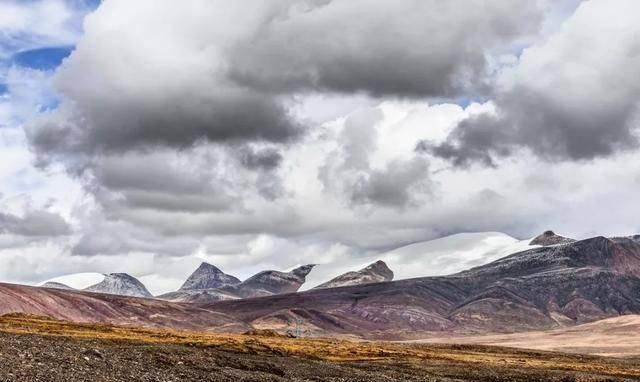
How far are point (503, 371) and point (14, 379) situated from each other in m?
88.5

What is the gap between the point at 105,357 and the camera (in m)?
77.8

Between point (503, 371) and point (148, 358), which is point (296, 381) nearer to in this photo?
point (148, 358)

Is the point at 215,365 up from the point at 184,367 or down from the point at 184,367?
down

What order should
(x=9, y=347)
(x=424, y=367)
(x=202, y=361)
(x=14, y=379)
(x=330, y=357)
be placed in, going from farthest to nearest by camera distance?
1. (x=330, y=357)
2. (x=424, y=367)
3. (x=202, y=361)
4. (x=9, y=347)
5. (x=14, y=379)

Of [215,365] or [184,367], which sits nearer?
[184,367]

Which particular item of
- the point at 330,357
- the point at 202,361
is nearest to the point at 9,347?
the point at 202,361

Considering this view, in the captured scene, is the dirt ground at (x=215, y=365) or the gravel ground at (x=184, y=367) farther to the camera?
the dirt ground at (x=215, y=365)

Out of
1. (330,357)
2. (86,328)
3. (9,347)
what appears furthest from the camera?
(86,328)

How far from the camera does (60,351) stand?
75.8 m

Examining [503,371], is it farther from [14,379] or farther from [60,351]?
[14,379]

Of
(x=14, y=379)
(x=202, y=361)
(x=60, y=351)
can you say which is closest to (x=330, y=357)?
(x=202, y=361)

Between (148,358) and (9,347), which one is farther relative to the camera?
(148,358)

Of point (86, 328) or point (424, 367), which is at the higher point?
point (86, 328)

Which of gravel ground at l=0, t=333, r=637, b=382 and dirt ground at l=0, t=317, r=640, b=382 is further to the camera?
dirt ground at l=0, t=317, r=640, b=382
